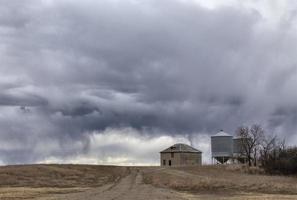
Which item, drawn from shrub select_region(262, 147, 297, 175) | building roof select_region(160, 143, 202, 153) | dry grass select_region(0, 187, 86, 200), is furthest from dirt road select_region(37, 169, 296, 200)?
building roof select_region(160, 143, 202, 153)

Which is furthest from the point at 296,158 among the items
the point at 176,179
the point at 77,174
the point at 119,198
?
the point at 119,198

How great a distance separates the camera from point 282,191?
195 ft

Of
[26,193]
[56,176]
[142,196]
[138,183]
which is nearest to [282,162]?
[138,183]

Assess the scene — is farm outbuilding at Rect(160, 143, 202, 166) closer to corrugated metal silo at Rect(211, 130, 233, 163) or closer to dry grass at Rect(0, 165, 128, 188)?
corrugated metal silo at Rect(211, 130, 233, 163)

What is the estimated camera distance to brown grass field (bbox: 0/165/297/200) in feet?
173

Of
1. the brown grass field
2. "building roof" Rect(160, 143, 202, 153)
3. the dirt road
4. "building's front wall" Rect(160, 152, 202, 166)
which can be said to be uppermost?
"building roof" Rect(160, 143, 202, 153)

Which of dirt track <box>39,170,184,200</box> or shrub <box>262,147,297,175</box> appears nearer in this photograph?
dirt track <box>39,170,184,200</box>

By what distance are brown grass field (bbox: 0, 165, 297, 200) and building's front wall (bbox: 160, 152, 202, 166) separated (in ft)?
120

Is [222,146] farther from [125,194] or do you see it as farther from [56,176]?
[125,194]

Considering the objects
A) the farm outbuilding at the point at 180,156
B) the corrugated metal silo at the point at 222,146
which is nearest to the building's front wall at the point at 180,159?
the farm outbuilding at the point at 180,156

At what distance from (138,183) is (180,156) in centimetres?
7716

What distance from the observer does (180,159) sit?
145250mm

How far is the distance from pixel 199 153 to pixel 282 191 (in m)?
91.0

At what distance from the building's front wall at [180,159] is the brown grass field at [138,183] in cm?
3647
